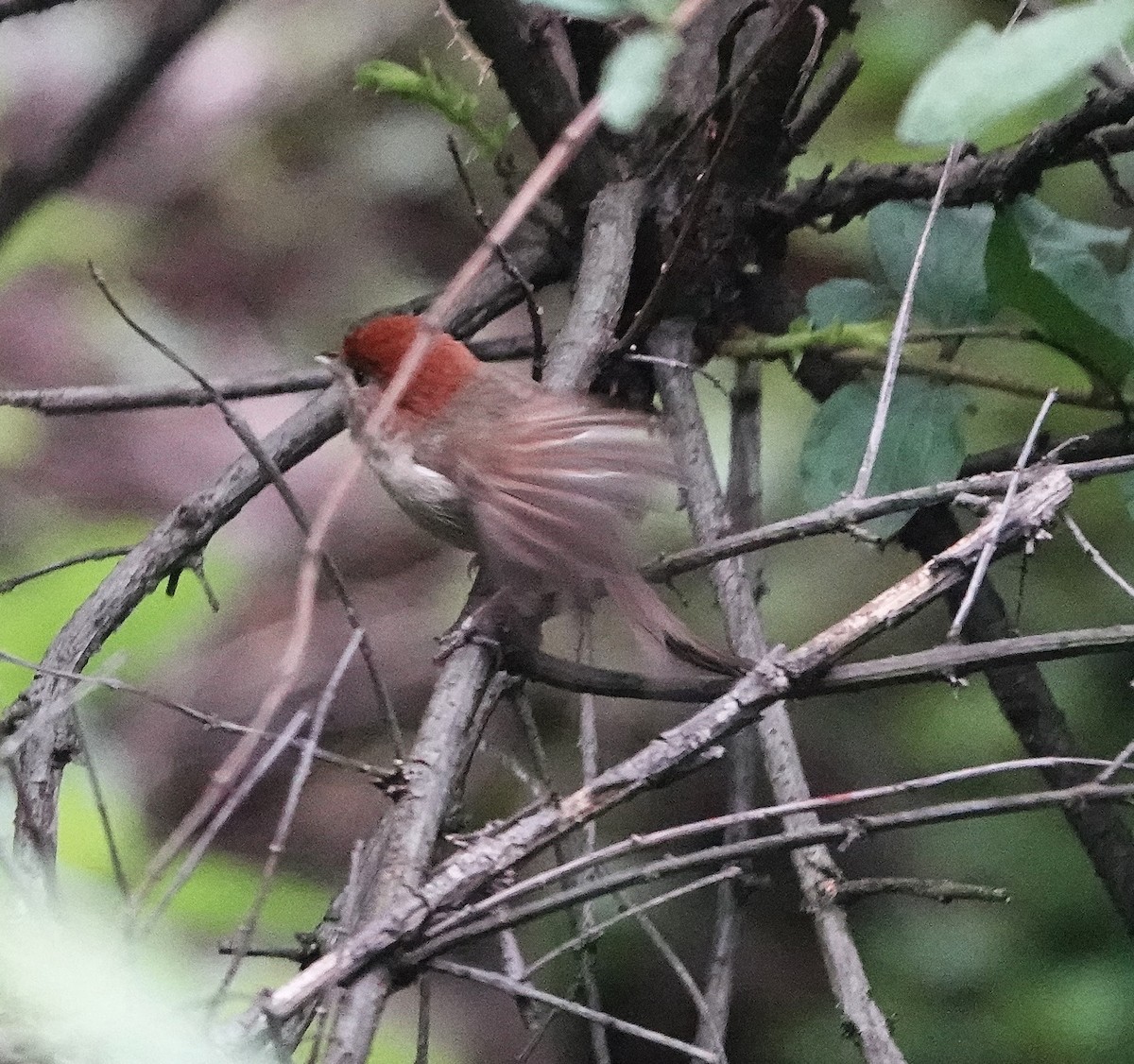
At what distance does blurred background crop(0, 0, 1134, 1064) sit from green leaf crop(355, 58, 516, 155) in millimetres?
240

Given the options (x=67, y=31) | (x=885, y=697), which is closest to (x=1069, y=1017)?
(x=885, y=697)

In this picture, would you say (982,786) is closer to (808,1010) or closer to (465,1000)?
(808,1010)

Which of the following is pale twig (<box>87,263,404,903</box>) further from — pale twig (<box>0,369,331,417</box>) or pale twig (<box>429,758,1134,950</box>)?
pale twig (<box>0,369,331,417</box>)

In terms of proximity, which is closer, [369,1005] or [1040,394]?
[369,1005]

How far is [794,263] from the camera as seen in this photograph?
302 cm

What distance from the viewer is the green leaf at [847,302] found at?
1671mm

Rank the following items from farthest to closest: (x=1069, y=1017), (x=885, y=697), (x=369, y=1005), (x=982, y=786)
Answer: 1. (x=885, y=697)
2. (x=982, y=786)
3. (x=1069, y=1017)
4. (x=369, y=1005)

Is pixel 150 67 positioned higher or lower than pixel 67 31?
lower

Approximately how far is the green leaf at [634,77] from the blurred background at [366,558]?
535mm

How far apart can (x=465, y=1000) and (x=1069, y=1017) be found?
4.09 ft

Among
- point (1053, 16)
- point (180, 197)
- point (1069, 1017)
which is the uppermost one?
point (180, 197)

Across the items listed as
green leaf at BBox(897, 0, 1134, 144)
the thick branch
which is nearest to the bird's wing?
the thick branch

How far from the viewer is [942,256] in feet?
5.35

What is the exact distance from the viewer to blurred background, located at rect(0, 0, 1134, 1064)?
2.07 metres
